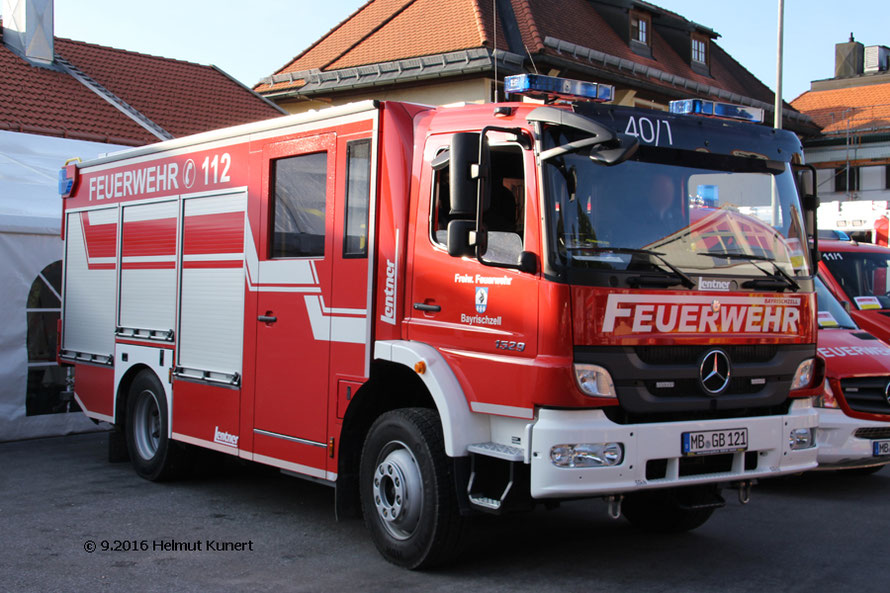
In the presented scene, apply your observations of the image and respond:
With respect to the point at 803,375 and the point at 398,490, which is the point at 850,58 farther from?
the point at 398,490

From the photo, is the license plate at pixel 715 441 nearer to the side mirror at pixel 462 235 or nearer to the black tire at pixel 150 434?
the side mirror at pixel 462 235

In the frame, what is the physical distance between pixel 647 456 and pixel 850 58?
51.1 metres

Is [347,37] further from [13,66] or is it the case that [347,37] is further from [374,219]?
[374,219]

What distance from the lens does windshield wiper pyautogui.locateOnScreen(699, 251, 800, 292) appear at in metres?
6.00

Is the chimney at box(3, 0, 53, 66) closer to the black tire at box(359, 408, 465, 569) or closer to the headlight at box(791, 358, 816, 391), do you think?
the black tire at box(359, 408, 465, 569)

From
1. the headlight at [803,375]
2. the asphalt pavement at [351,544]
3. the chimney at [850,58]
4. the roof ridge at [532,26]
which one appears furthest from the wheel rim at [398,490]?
the chimney at [850,58]

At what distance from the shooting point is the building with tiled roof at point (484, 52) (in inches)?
917

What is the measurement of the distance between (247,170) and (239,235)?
1.64ft

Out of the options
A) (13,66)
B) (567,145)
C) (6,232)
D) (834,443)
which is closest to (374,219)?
(567,145)

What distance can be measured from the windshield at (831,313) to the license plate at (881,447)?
136cm

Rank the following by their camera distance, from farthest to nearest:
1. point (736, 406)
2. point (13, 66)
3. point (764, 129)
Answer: point (13, 66)
point (764, 129)
point (736, 406)

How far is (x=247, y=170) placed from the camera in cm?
777

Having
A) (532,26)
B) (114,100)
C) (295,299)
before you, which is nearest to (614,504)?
(295,299)

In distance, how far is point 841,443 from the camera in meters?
8.38
